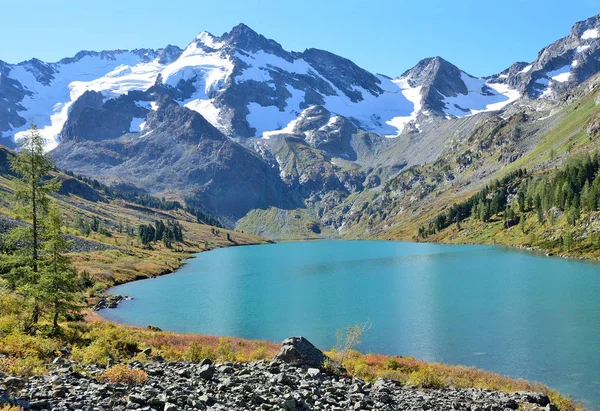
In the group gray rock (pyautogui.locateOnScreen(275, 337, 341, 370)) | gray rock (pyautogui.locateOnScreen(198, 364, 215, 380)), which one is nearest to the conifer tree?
gray rock (pyautogui.locateOnScreen(198, 364, 215, 380))

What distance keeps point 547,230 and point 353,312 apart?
131 m

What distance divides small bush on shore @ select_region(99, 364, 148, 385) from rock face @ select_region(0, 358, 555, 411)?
0.37 meters

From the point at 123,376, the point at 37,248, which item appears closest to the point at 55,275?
the point at 37,248

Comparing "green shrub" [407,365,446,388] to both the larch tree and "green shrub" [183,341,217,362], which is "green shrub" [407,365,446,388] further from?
the larch tree

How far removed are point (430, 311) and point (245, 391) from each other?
49.7 meters

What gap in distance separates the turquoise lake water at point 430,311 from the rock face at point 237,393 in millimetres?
12361

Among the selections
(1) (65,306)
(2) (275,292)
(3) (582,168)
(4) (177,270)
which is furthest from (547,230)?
(1) (65,306)

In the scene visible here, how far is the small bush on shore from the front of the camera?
18.8 meters

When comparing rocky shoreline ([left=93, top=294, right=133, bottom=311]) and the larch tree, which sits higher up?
the larch tree

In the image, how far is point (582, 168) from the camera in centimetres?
17988

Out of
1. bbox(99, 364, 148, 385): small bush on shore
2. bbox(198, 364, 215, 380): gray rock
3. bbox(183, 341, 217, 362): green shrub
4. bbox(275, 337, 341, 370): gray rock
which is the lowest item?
bbox(183, 341, 217, 362): green shrub

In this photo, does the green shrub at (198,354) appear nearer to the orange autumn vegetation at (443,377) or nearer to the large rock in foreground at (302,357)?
the large rock in foreground at (302,357)

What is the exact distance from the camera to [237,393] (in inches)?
775

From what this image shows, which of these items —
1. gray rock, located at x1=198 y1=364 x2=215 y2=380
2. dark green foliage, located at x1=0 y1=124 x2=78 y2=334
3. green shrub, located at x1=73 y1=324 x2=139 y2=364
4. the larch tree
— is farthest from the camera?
the larch tree
